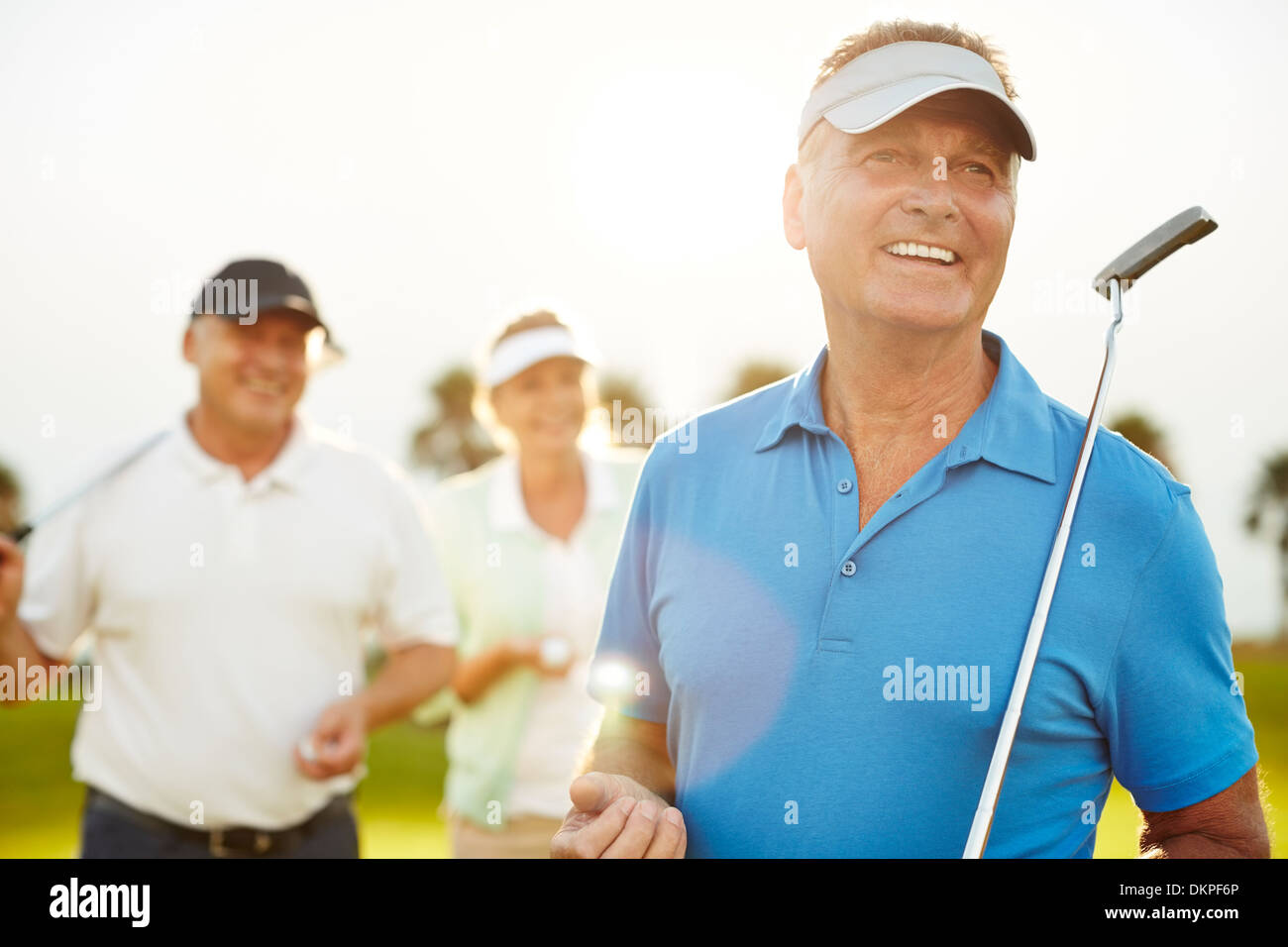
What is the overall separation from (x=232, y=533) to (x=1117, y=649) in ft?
7.56

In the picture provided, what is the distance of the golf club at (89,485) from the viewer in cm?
266

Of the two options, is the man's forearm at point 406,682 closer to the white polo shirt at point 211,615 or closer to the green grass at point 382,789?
the white polo shirt at point 211,615

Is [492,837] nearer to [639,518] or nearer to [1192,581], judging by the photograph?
[639,518]

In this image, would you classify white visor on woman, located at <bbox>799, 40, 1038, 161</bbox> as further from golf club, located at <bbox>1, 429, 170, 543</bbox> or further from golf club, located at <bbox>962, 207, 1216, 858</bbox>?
golf club, located at <bbox>1, 429, 170, 543</bbox>

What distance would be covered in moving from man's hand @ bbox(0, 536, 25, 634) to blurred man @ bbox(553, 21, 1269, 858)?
160cm

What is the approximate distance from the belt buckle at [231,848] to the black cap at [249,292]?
4.46 ft

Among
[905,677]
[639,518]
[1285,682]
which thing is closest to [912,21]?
[639,518]

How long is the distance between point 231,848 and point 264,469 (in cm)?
100

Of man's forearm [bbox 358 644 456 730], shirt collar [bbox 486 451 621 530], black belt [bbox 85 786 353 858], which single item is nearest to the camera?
black belt [bbox 85 786 353 858]

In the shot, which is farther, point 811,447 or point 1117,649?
point 811,447

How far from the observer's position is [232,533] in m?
3.06

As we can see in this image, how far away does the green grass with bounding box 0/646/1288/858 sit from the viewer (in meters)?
7.98

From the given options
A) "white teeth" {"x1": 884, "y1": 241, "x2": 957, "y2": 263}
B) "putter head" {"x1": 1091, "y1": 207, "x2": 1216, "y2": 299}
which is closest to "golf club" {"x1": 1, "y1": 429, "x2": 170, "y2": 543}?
"white teeth" {"x1": 884, "y1": 241, "x2": 957, "y2": 263}
